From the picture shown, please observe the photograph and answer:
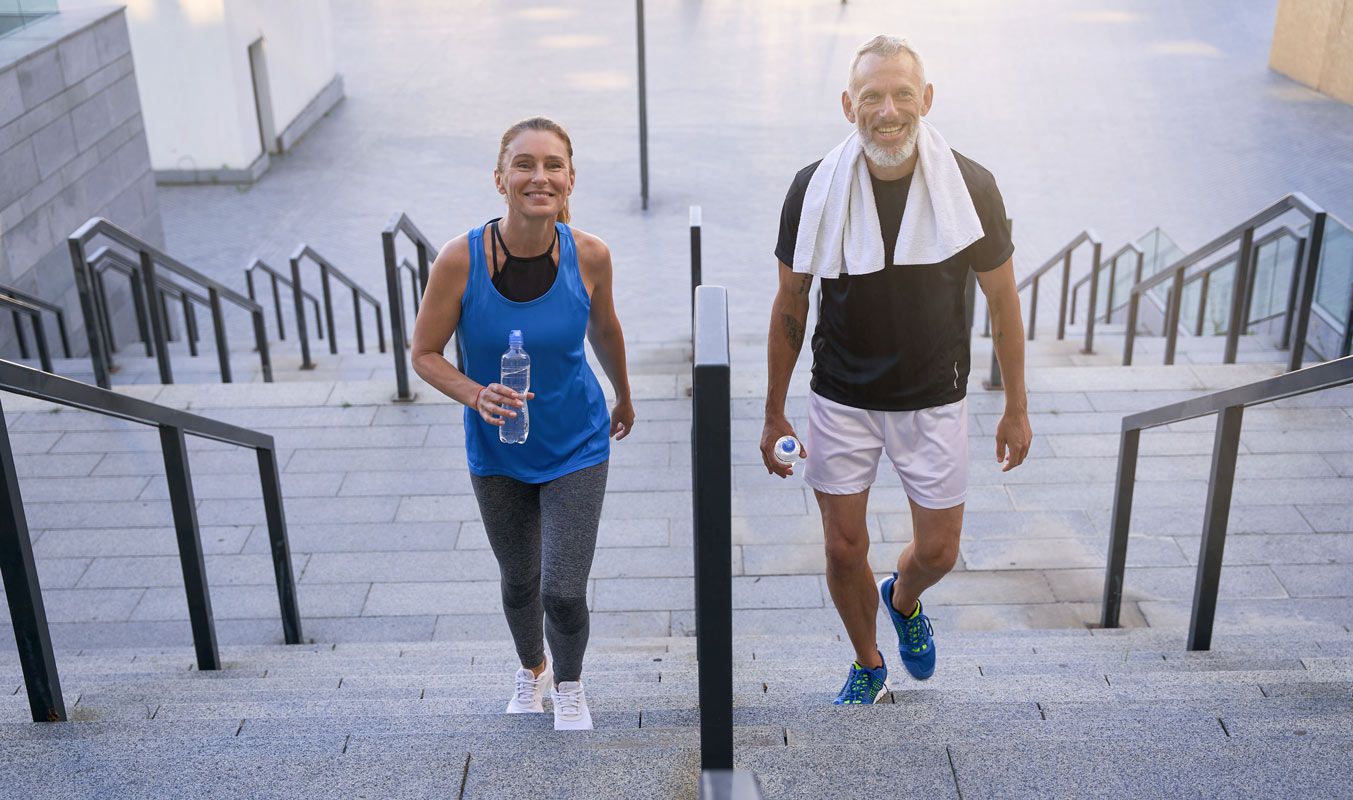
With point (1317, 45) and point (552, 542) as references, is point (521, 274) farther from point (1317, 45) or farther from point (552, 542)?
point (1317, 45)

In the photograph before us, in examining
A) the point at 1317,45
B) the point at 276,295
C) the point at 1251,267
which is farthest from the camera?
the point at 1317,45

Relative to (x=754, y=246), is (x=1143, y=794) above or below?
above

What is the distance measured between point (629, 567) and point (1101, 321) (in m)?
7.57

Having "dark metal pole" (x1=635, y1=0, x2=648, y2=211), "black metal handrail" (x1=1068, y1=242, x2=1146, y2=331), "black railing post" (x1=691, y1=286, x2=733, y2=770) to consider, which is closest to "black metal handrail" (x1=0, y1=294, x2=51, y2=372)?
"black railing post" (x1=691, y1=286, x2=733, y2=770)

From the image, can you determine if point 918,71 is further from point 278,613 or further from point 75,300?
point 75,300

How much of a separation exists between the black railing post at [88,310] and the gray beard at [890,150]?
5.09m

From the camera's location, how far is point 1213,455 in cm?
344

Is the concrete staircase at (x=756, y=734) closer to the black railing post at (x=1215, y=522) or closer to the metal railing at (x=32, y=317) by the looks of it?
the black railing post at (x=1215, y=522)

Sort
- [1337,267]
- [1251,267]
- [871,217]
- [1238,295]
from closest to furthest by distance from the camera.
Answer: [871,217] < [1337,267] < [1238,295] < [1251,267]

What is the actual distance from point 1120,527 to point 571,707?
2.08 m

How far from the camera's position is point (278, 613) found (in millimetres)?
4656

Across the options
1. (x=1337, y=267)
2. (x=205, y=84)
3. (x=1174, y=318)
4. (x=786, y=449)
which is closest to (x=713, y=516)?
(x=786, y=449)

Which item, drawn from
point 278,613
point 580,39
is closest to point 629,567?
point 278,613

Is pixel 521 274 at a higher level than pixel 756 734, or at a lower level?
higher
